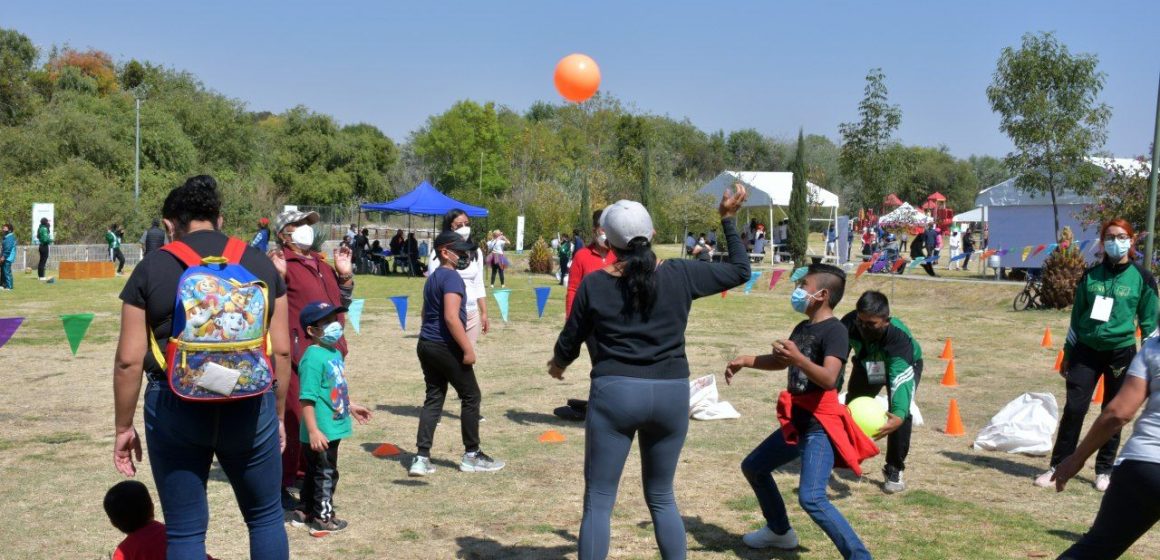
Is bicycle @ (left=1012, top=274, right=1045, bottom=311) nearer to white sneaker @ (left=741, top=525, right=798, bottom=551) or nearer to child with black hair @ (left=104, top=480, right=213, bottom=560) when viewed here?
white sneaker @ (left=741, top=525, right=798, bottom=551)

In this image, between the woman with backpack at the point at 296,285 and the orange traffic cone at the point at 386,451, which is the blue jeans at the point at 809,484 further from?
the orange traffic cone at the point at 386,451

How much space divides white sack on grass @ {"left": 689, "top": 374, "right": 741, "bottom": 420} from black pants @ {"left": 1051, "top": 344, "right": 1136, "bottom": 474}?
3054 millimetres

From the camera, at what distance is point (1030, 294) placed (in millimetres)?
21484

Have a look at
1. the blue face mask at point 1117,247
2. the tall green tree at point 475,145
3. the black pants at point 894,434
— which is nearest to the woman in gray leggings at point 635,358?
the black pants at point 894,434

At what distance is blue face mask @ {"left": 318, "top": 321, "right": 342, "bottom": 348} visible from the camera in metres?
5.52

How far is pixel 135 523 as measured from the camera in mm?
4062

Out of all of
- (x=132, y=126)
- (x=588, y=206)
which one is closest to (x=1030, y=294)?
(x=588, y=206)

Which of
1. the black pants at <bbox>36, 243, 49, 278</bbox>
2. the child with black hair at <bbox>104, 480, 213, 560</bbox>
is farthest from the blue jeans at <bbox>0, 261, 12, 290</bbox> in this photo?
the child with black hair at <bbox>104, 480, 213, 560</bbox>

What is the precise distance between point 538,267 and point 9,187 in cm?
1993

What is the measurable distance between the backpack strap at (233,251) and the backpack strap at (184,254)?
10 cm

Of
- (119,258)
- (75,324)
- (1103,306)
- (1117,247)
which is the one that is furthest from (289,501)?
(119,258)

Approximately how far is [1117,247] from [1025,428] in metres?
1.93

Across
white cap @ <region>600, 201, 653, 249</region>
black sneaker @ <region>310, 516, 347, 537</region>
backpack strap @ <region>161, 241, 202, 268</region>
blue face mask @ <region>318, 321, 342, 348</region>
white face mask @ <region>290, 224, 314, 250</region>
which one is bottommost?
black sneaker @ <region>310, 516, 347, 537</region>

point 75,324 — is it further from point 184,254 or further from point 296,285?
point 184,254
